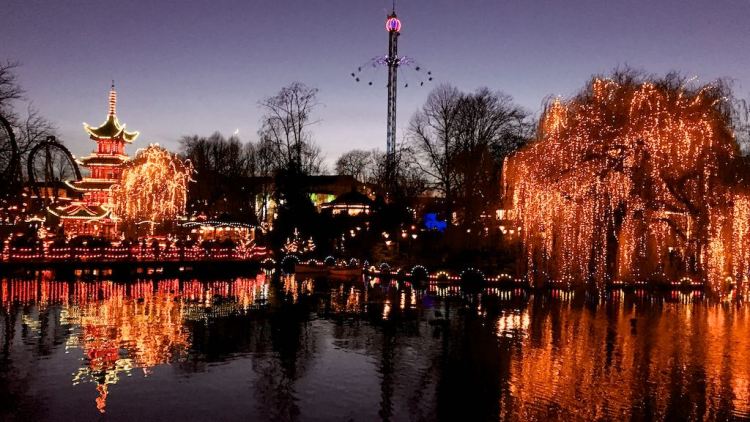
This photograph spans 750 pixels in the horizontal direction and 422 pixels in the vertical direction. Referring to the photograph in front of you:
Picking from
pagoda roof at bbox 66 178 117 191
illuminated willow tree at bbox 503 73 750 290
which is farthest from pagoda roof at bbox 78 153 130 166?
illuminated willow tree at bbox 503 73 750 290

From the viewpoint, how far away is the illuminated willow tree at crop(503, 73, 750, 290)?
21375mm

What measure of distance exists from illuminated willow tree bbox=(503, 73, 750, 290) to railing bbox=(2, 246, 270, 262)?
24586 mm

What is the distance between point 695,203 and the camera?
2159cm

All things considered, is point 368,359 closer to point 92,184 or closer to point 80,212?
point 80,212

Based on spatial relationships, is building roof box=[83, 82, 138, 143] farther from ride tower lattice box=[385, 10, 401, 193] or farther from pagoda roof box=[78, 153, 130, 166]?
ride tower lattice box=[385, 10, 401, 193]

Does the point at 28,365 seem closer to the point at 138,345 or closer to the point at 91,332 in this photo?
the point at 138,345

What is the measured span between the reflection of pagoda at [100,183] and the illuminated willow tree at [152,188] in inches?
175

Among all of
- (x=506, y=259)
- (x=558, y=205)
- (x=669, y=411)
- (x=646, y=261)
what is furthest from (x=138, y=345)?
(x=506, y=259)

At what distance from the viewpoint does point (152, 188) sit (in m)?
52.8

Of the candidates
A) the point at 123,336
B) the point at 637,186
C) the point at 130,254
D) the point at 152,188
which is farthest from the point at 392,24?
the point at 123,336

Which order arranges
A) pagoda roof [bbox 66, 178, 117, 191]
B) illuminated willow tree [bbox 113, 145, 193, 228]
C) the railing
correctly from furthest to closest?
pagoda roof [bbox 66, 178, 117, 191] → illuminated willow tree [bbox 113, 145, 193, 228] → the railing

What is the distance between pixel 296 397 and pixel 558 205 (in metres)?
15.7

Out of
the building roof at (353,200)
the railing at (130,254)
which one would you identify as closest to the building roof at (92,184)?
the railing at (130,254)

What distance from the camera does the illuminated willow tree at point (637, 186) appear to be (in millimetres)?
21375
